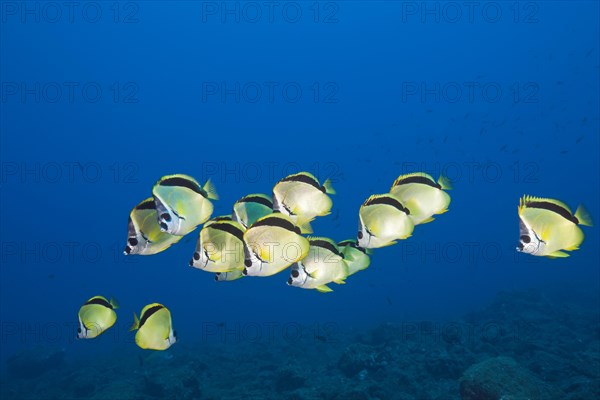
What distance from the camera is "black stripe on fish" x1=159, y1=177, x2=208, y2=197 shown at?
376 centimetres

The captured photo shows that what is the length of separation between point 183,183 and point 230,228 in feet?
2.02

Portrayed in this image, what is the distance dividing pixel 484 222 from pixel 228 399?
365 feet

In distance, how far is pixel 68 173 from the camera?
123 meters

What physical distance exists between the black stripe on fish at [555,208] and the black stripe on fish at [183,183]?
9.76ft

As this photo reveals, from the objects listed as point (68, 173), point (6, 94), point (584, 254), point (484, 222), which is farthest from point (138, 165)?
point (584, 254)

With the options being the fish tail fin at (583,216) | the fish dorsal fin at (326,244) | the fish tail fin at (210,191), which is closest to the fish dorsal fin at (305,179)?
the fish dorsal fin at (326,244)

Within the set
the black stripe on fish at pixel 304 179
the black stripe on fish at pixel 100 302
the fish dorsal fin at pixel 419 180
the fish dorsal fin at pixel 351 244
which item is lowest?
the fish dorsal fin at pixel 351 244

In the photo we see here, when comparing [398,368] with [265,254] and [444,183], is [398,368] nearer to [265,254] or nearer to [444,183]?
[444,183]

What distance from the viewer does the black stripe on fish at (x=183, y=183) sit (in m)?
3.76

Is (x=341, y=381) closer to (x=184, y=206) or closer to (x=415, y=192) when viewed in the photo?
(x=415, y=192)

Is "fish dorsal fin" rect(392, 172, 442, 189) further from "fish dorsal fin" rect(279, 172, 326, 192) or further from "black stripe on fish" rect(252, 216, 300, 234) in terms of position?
"black stripe on fish" rect(252, 216, 300, 234)

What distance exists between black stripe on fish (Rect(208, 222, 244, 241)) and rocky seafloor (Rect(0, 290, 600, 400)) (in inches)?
249

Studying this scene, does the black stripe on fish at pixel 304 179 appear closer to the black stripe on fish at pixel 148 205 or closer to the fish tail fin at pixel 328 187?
the fish tail fin at pixel 328 187

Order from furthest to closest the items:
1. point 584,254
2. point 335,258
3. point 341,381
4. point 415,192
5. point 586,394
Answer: point 584,254 < point 341,381 < point 586,394 < point 415,192 < point 335,258
